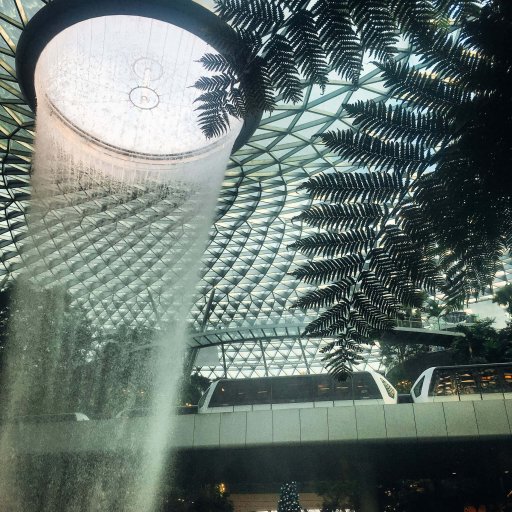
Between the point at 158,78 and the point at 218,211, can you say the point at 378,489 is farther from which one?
the point at 158,78

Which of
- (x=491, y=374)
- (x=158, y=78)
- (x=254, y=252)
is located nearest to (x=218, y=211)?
(x=254, y=252)

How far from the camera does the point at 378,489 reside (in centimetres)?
2127

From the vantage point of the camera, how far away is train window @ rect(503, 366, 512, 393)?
17.2 metres

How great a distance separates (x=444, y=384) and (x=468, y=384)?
36.0 inches

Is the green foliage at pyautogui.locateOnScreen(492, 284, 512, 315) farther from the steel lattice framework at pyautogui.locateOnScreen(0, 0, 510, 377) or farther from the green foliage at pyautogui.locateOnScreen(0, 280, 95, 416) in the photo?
the green foliage at pyautogui.locateOnScreen(0, 280, 95, 416)

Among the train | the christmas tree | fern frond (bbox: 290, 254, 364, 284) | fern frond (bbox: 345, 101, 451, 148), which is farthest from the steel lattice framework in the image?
fern frond (bbox: 290, 254, 364, 284)

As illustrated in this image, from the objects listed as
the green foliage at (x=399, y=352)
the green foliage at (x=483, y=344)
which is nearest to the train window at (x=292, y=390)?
the green foliage at (x=483, y=344)

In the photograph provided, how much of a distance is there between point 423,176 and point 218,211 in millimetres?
26509

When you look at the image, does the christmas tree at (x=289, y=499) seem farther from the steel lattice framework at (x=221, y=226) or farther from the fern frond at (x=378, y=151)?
the fern frond at (x=378, y=151)

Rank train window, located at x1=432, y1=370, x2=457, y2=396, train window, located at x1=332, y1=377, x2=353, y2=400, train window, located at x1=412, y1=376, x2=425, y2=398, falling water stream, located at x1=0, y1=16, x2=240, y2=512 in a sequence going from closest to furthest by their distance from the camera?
falling water stream, located at x1=0, y1=16, x2=240, y2=512 < train window, located at x1=432, y1=370, x2=457, y2=396 < train window, located at x1=412, y1=376, x2=425, y2=398 < train window, located at x1=332, y1=377, x2=353, y2=400

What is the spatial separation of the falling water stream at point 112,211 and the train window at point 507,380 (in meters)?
14.3

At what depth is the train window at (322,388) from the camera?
19.2 metres

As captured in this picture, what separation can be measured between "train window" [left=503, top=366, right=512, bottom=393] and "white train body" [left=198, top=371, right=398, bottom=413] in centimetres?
440

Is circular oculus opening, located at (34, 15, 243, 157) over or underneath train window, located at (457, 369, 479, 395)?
over
